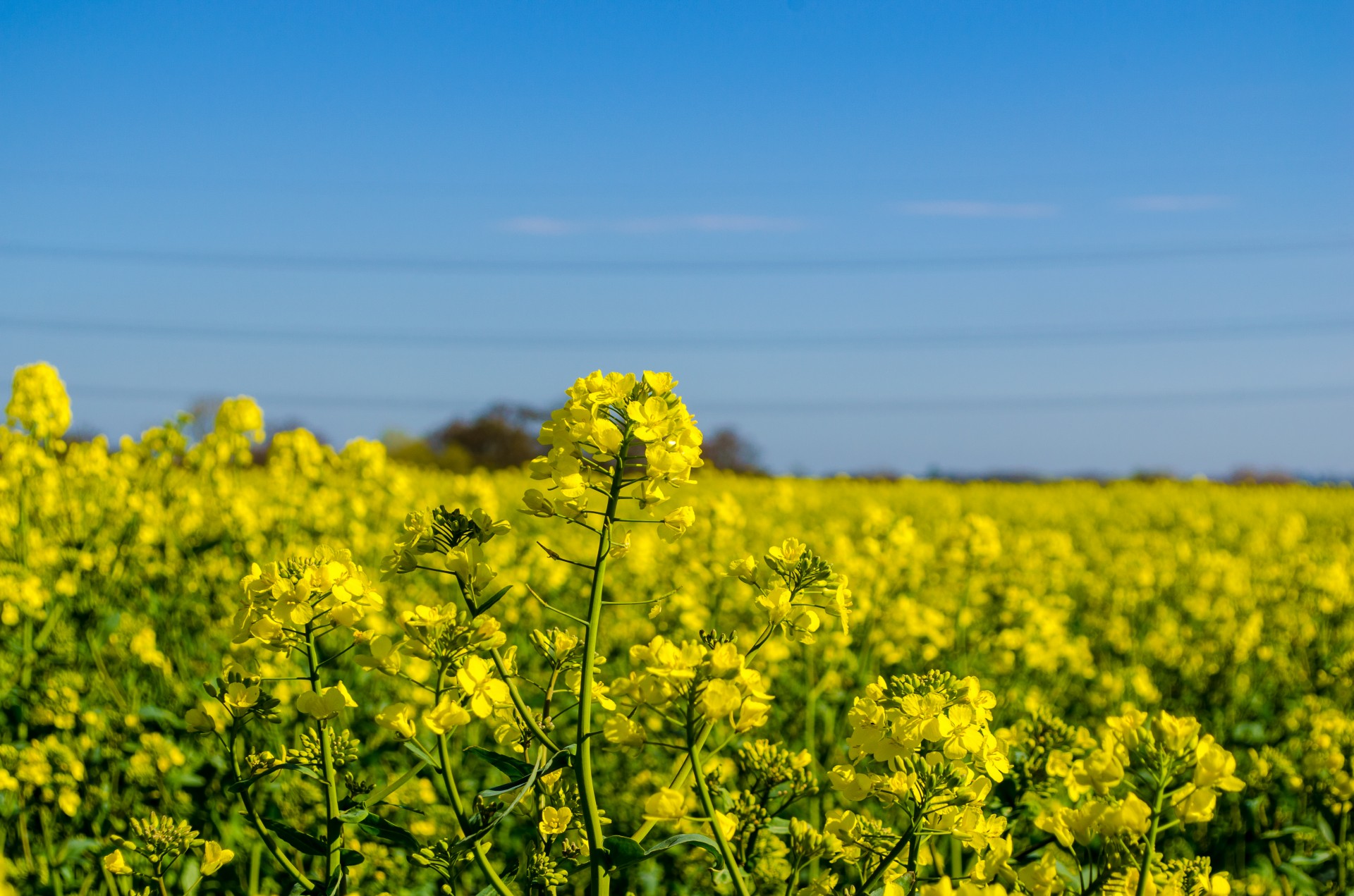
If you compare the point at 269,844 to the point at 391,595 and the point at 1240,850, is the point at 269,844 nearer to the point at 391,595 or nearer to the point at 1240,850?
the point at 1240,850

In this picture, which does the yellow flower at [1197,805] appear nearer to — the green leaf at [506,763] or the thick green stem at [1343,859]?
the green leaf at [506,763]

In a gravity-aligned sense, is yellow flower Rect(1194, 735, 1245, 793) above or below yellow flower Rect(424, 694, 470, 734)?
below

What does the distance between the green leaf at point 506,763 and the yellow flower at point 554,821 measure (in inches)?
4.1

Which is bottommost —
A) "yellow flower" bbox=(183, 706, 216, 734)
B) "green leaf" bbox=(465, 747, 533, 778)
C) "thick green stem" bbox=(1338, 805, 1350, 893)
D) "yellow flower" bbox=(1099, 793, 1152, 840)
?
"thick green stem" bbox=(1338, 805, 1350, 893)

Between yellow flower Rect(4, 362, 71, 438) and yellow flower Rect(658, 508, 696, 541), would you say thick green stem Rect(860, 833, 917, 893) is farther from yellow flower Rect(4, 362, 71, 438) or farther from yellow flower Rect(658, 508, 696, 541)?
yellow flower Rect(4, 362, 71, 438)

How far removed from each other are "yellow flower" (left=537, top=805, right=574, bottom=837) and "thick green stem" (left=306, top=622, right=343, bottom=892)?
281 mm

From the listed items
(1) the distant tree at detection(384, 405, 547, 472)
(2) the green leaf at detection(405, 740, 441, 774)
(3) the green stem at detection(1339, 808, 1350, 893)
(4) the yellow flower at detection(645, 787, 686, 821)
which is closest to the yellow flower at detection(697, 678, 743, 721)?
(4) the yellow flower at detection(645, 787, 686, 821)

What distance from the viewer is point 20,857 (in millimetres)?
2523

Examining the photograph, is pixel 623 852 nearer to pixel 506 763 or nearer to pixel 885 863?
pixel 506 763

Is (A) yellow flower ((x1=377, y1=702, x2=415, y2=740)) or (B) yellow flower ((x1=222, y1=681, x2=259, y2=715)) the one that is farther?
(B) yellow flower ((x1=222, y1=681, x2=259, y2=715))

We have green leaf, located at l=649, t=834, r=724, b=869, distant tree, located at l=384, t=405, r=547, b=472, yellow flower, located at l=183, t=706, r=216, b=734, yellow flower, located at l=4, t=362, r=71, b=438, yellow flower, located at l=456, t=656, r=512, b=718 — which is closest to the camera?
green leaf, located at l=649, t=834, r=724, b=869

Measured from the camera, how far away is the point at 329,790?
4.50 feet

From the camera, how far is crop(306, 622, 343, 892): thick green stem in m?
1.33

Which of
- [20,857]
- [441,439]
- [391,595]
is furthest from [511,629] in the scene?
[441,439]
